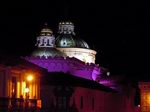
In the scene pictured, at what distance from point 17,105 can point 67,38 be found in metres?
76.4

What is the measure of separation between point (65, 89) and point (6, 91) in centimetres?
1101

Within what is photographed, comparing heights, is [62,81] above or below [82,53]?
below

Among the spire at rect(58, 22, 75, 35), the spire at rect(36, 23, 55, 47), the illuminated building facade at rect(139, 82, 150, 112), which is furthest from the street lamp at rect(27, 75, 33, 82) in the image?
the spire at rect(58, 22, 75, 35)

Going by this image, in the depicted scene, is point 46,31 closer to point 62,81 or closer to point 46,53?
point 46,53

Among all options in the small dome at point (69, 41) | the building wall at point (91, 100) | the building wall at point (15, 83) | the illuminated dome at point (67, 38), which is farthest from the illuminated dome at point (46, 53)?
the building wall at point (15, 83)

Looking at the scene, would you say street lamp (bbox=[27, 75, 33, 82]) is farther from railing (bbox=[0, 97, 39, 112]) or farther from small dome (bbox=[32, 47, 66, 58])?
small dome (bbox=[32, 47, 66, 58])

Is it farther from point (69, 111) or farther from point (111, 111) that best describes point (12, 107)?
point (111, 111)

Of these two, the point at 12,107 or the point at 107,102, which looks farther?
the point at 107,102

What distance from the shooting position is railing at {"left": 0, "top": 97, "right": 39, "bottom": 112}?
30375mm

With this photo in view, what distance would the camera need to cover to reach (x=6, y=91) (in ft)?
115

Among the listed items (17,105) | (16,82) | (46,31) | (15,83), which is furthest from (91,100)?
(17,105)

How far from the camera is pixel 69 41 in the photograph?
108m

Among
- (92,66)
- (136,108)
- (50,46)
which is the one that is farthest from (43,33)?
(136,108)

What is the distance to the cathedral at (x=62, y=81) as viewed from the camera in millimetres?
36875
